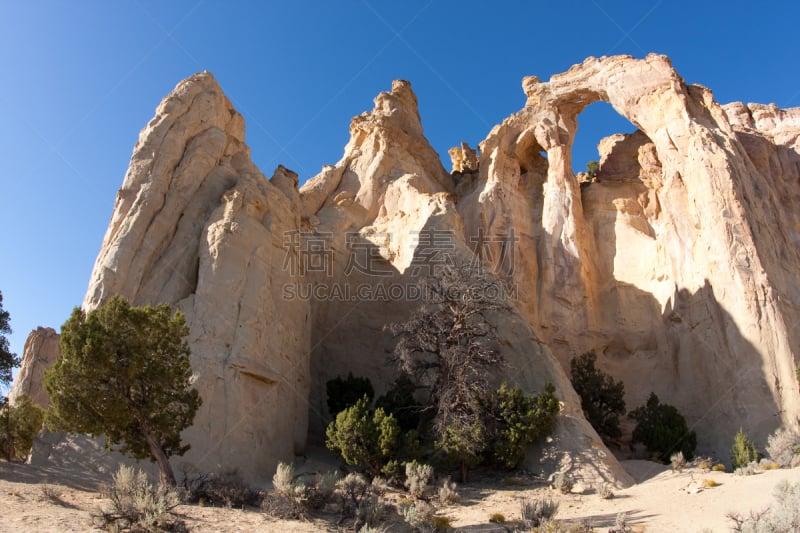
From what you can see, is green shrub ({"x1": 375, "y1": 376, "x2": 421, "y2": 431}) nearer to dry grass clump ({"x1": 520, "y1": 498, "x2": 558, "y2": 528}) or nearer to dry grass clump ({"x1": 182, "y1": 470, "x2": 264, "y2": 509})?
dry grass clump ({"x1": 182, "y1": 470, "x2": 264, "y2": 509})

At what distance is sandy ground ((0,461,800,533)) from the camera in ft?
41.7

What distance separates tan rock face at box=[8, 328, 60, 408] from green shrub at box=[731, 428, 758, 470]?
1055 inches

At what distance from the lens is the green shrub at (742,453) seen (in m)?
21.4

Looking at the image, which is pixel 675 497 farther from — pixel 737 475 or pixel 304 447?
pixel 304 447

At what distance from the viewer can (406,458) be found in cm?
1920

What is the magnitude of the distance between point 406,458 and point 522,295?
15379mm

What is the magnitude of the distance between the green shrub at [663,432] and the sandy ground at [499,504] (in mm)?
4806

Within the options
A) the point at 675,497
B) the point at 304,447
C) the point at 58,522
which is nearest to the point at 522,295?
the point at 304,447

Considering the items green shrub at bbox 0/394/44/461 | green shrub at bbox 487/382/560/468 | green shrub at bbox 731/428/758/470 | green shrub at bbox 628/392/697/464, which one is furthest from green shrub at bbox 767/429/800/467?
green shrub at bbox 0/394/44/461

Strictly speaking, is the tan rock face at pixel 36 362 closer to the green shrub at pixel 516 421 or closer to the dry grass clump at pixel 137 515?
the dry grass clump at pixel 137 515

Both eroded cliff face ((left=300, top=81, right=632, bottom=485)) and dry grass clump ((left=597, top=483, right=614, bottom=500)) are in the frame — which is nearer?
dry grass clump ((left=597, top=483, right=614, bottom=500))

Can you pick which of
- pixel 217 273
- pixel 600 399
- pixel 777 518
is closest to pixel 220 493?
pixel 217 273

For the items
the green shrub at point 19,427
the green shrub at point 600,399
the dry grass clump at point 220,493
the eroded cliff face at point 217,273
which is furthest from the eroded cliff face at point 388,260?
the green shrub at point 19,427

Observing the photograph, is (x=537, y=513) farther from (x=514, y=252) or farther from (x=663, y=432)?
(x=514, y=252)
